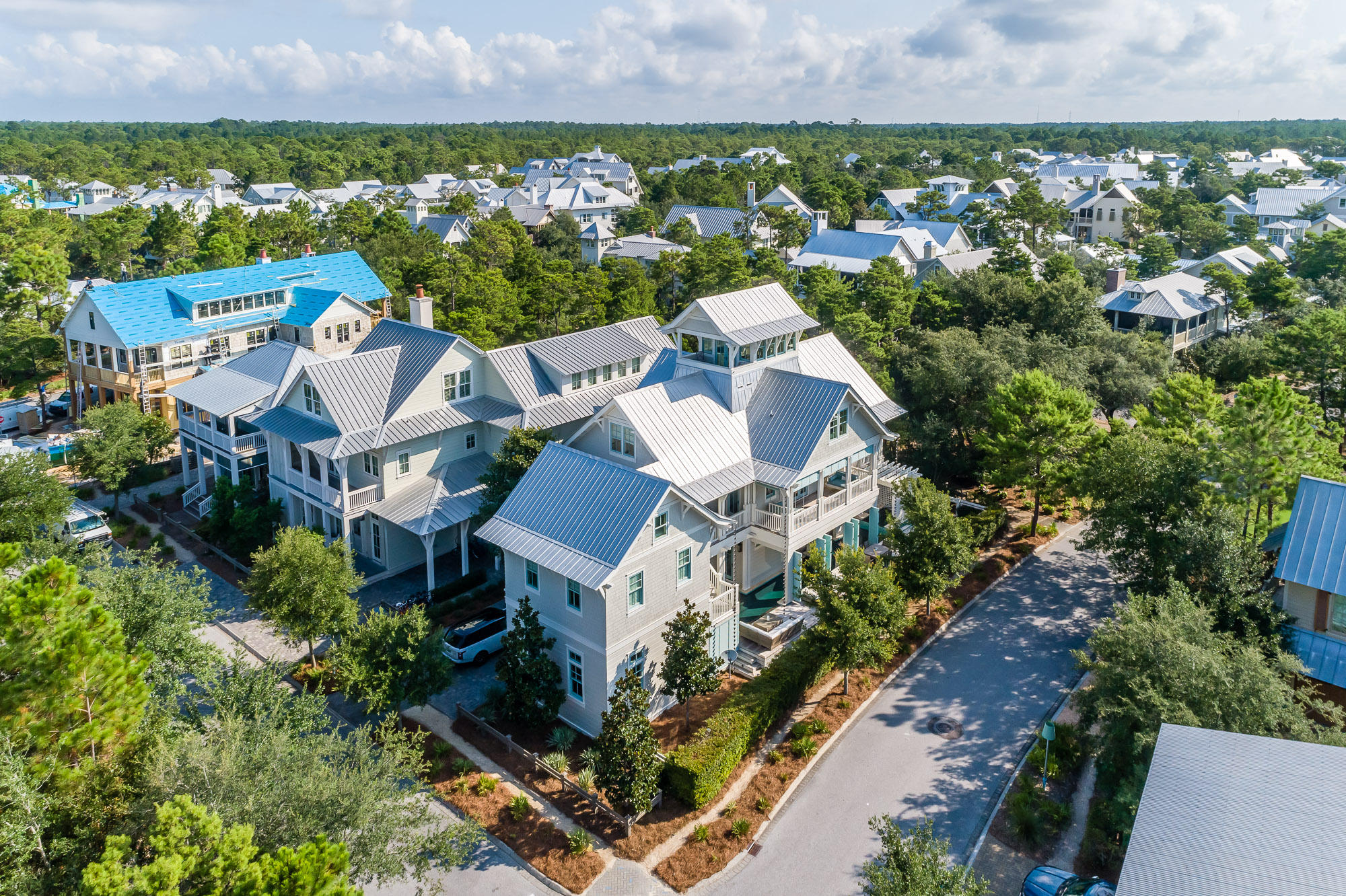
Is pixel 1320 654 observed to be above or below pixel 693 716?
above

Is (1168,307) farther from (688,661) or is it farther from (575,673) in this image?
(575,673)

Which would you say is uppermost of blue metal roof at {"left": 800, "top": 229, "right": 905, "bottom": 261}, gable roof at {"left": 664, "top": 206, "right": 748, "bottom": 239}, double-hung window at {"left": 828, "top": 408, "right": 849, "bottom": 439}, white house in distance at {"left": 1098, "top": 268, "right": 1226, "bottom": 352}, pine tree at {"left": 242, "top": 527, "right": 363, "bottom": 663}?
gable roof at {"left": 664, "top": 206, "right": 748, "bottom": 239}

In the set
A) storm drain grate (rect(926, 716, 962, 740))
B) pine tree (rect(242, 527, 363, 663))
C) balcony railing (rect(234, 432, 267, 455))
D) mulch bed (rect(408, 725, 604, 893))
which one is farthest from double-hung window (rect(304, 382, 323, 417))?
storm drain grate (rect(926, 716, 962, 740))

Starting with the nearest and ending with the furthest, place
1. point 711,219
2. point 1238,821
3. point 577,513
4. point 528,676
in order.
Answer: point 1238,821 < point 528,676 < point 577,513 < point 711,219

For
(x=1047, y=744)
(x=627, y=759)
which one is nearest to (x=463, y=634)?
(x=627, y=759)

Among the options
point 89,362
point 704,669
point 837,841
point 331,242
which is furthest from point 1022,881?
point 331,242

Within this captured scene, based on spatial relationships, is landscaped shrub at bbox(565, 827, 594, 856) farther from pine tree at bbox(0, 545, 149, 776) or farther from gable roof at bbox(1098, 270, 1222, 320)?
gable roof at bbox(1098, 270, 1222, 320)
